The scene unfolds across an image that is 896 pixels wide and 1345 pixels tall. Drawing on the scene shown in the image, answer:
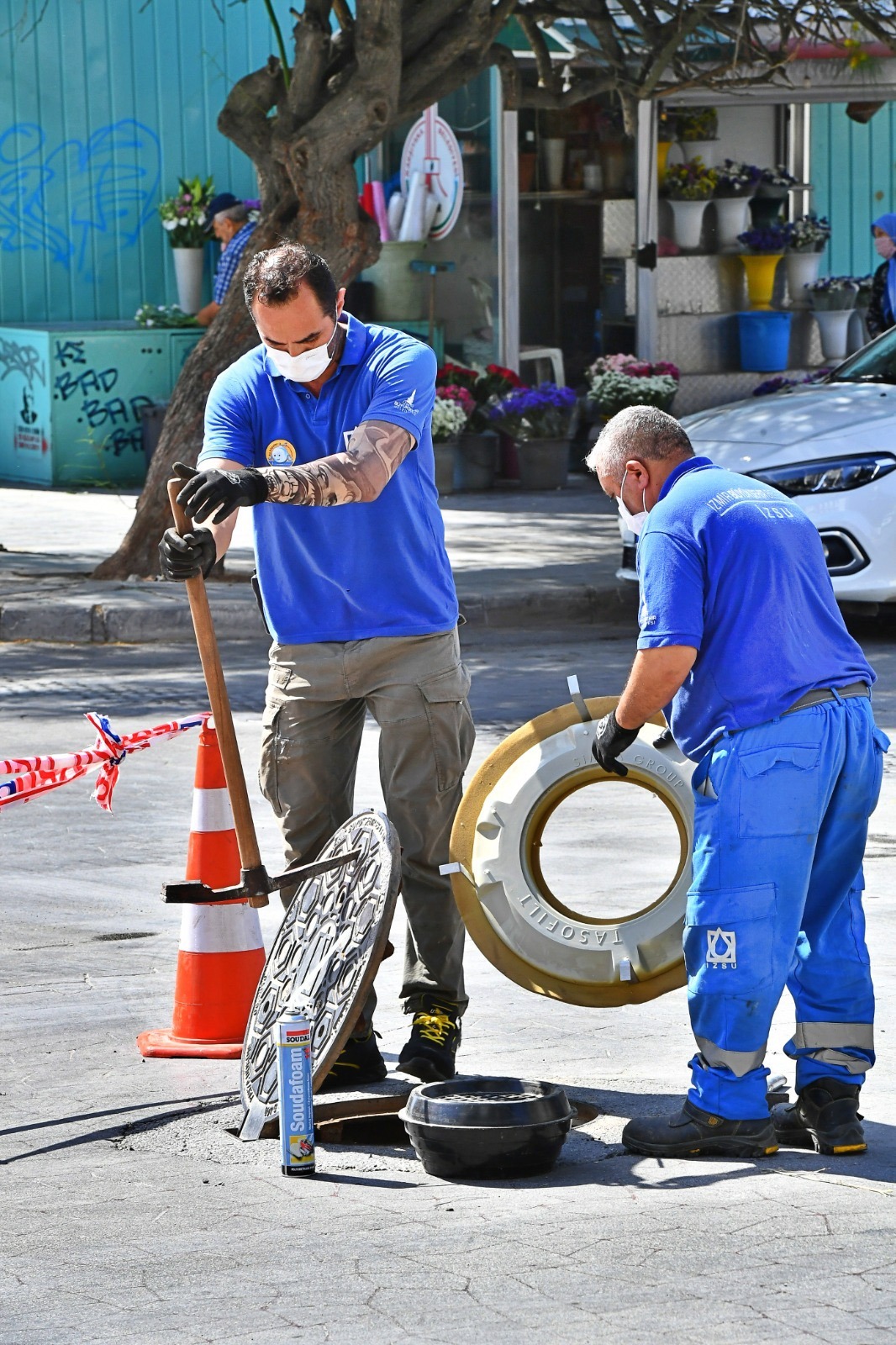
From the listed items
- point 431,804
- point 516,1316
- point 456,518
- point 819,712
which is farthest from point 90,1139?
point 456,518

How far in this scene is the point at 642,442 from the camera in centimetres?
442

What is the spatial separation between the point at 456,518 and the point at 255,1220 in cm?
1190

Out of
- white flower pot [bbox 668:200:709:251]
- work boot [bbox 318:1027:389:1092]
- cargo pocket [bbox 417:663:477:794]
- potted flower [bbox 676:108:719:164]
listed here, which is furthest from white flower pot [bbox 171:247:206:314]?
work boot [bbox 318:1027:389:1092]

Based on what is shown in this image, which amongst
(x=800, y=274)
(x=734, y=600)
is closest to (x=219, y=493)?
(x=734, y=600)

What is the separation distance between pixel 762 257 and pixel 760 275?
9.0 inches

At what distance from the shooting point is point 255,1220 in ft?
13.0

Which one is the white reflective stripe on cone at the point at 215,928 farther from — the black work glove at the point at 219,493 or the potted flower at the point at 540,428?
the potted flower at the point at 540,428

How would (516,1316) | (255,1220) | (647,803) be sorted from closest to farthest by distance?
(516,1316)
(255,1220)
(647,803)

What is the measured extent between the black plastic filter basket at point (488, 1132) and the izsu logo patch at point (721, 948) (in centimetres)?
43

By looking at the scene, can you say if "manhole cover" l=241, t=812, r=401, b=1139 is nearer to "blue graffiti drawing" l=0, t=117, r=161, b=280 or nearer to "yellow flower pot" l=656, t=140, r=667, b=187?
"blue graffiti drawing" l=0, t=117, r=161, b=280

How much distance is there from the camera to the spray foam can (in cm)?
417

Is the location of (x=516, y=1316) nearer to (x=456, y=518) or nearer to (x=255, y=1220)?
(x=255, y=1220)

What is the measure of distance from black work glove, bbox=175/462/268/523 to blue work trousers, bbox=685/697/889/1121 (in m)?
1.13

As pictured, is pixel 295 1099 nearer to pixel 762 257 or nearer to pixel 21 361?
pixel 21 361
